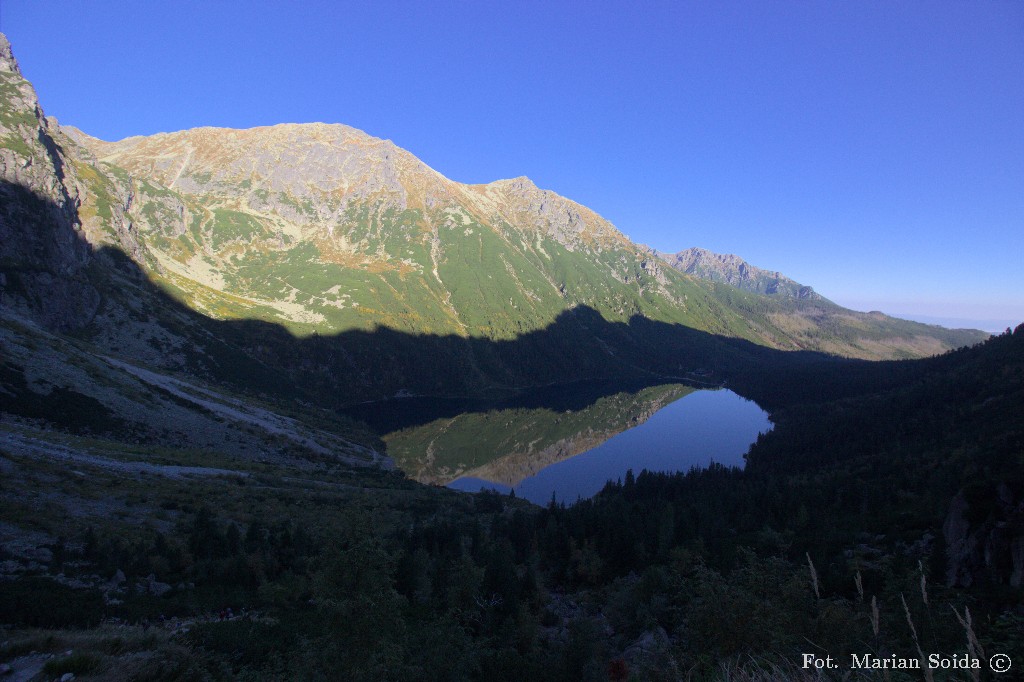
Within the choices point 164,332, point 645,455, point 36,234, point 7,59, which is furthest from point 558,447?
point 7,59

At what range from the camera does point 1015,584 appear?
2331 centimetres

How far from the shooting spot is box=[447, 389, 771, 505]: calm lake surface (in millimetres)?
111500

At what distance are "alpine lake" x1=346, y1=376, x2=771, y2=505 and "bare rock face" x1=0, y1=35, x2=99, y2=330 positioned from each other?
79.7m

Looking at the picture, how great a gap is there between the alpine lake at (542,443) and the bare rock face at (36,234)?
79.7 metres

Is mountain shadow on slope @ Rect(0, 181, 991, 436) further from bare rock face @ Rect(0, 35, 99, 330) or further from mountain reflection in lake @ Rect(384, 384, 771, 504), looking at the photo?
mountain reflection in lake @ Rect(384, 384, 771, 504)

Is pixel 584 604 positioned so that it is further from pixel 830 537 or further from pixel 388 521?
pixel 830 537

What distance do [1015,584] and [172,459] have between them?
225 ft

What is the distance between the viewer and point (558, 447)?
14412cm

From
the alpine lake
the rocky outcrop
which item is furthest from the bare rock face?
the rocky outcrop

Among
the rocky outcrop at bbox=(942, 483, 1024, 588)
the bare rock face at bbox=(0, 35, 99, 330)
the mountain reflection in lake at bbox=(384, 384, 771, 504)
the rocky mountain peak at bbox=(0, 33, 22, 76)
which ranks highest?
A: the rocky mountain peak at bbox=(0, 33, 22, 76)

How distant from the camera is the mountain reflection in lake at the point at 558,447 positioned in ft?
382

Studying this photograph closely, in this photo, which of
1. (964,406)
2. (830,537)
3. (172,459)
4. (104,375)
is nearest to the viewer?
(830,537)

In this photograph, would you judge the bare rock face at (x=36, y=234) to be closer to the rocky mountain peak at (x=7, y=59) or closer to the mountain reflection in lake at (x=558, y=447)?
the rocky mountain peak at (x=7, y=59)

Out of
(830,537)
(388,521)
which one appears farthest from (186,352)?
(830,537)
